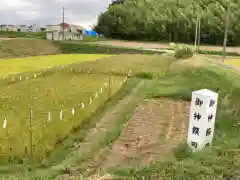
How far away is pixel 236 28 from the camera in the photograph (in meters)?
66.0

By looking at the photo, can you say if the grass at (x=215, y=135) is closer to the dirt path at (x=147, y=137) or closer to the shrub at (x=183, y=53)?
the dirt path at (x=147, y=137)

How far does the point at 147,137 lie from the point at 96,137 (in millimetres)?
1719

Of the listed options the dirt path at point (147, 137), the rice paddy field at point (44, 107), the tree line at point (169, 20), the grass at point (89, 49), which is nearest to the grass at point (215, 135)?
the dirt path at point (147, 137)

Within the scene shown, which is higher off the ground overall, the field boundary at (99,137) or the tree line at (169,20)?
the tree line at (169,20)

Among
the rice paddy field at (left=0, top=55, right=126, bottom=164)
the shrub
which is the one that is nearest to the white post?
the rice paddy field at (left=0, top=55, right=126, bottom=164)

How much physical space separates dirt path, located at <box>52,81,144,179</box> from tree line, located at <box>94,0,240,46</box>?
51361mm

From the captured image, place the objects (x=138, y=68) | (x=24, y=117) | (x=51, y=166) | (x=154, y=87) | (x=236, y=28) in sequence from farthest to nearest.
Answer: (x=236, y=28) → (x=138, y=68) → (x=154, y=87) → (x=24, y=117) → (x=51, y=166)

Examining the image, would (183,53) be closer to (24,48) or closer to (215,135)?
(215,135)

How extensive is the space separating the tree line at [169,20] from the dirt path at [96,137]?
169 ft

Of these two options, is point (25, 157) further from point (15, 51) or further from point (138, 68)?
point (15, 51)

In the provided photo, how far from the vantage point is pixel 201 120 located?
32.5 feet

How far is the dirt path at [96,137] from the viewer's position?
9812mm

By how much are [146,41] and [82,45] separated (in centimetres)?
2088

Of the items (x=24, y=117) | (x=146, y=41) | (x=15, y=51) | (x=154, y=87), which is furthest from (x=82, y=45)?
(x=24, y=117)
